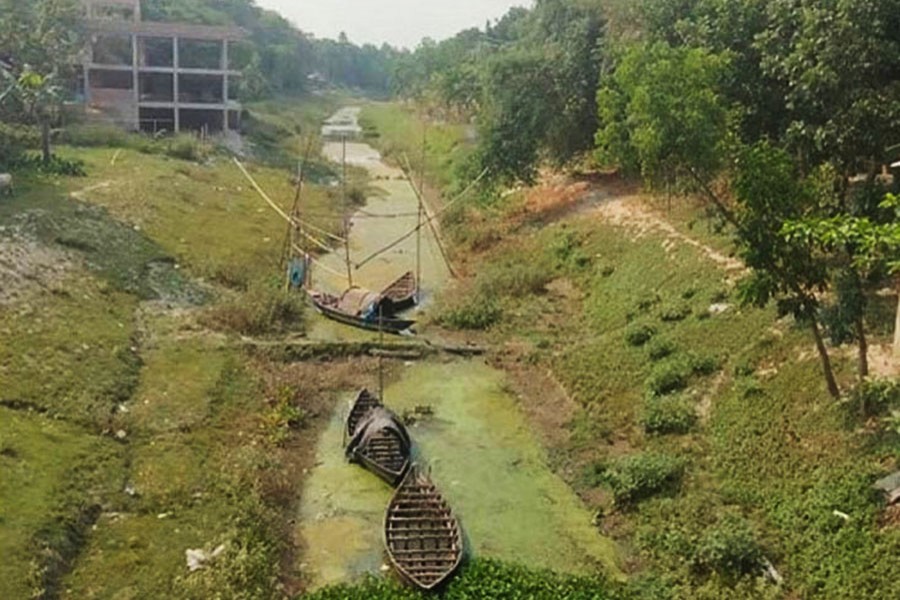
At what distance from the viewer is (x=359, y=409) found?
17.8 m

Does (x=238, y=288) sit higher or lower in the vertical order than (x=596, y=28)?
lower

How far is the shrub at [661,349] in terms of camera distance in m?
19.1

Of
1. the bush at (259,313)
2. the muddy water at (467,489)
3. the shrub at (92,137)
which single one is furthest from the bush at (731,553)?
the shrub at (92,137)

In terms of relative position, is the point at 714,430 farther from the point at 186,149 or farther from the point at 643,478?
the point at 186,149

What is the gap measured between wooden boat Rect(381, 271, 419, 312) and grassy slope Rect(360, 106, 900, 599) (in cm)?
110

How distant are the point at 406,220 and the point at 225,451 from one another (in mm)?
22528

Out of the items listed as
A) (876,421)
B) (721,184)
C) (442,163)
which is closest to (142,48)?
(442,163)

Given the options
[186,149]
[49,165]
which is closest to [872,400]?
[49,165]

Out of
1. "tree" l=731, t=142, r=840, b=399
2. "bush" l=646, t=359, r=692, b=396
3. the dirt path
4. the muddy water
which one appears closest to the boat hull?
the muddy water

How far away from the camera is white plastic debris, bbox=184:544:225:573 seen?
12578 millimetres

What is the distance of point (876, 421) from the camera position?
1430cm

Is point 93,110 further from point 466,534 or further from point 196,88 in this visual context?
point 466,534

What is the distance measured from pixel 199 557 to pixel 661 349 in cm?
1032

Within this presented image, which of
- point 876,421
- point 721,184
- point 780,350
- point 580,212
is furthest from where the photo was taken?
point 580,212
